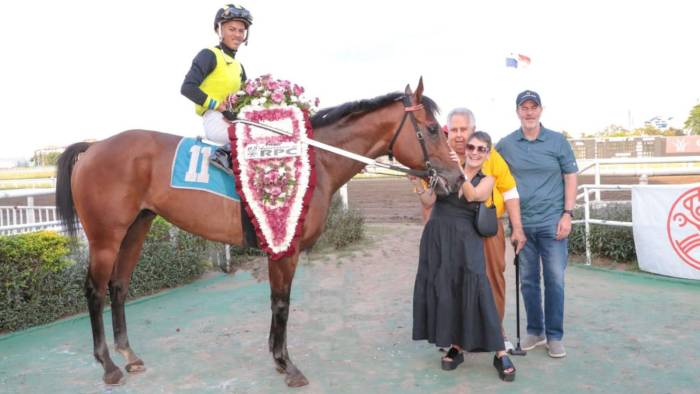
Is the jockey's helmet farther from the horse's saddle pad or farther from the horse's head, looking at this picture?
the horse's head

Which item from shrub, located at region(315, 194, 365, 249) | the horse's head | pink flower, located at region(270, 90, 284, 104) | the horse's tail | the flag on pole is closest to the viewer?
the horse's head

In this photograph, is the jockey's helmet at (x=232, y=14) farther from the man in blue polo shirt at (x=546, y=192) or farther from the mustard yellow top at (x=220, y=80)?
the man in blue polo shirt at (x=546, y=192)

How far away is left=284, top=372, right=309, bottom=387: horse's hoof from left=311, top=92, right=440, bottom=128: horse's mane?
71.0 inches

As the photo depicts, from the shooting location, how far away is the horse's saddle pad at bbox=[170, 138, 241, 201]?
12.5 feet

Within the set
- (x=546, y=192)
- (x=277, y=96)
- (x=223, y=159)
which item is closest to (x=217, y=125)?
(x=223, y=159)

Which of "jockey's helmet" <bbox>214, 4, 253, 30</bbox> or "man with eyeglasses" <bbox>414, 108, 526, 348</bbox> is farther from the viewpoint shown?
"jockey's helmet" <bbox>214, 4, 253, 30</bbox>

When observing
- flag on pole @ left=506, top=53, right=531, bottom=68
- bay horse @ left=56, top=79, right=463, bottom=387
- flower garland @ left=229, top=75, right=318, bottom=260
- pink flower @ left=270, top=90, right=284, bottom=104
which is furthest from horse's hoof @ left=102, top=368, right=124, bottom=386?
flag on pole @ left=506, top=53, right=531, bottom=68

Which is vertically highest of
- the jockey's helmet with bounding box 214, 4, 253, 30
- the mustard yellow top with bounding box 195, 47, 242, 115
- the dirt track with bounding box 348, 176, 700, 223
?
the jockey's helmet with bounding box 214, 4, 253, 30

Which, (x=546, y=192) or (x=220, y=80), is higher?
(x=220, y=80)

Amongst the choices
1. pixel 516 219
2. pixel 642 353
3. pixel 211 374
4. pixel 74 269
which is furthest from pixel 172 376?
pixel 642 353

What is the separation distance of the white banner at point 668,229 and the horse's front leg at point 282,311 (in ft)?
15.8

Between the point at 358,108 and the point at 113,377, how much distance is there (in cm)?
261

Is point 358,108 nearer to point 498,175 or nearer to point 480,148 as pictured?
point 480,148

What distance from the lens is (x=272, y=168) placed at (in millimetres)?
3719
